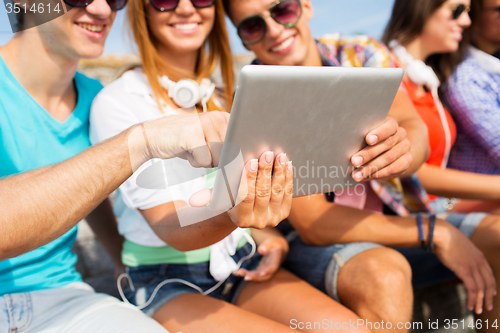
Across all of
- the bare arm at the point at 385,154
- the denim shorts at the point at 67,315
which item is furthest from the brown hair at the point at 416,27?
the denim shorts at the point at 67,315

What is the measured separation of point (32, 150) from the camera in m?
1.29

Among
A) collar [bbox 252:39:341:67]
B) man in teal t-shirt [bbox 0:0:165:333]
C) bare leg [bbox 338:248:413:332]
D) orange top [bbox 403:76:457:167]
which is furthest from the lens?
orange top [bbox 403:76:457:167]

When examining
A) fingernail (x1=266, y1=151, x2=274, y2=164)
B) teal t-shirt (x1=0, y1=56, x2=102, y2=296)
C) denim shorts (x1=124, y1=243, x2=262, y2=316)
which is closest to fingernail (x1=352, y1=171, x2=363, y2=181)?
fingernail (x1=266, y1=151, x2=274, y2=164)

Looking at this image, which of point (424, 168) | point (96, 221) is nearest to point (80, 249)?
point (96, 221)

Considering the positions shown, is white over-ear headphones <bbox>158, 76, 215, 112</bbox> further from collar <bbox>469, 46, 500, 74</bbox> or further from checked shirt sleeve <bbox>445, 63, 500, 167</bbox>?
collar <bbox>469, 46, 500, 74</bbox>

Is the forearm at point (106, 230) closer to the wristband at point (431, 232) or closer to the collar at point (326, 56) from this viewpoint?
the collar at point (326, 56)

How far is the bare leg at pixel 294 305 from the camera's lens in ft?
4.05

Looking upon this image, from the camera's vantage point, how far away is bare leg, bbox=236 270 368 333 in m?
1.23

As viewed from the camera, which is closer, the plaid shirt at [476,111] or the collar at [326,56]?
the collar at [326,56]

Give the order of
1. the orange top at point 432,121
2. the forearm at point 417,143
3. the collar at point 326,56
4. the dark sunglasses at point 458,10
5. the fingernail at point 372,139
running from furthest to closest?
the dark sunglasses at point 458,10 → the orange top at point 432,121 → the collar at point 326,56 → the forearm at point 417,143 → the fingernail at point 372,139

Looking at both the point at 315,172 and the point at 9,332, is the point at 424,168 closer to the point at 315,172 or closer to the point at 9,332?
the point at 315,172

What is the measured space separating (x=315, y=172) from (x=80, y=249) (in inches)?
63.3

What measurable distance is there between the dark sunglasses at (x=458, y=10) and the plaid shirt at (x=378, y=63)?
660mm

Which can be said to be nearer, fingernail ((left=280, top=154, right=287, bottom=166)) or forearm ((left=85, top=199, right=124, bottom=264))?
fingernail ((left=280, top=154, right=287, bottom=166))
